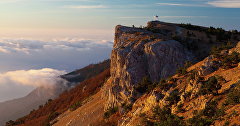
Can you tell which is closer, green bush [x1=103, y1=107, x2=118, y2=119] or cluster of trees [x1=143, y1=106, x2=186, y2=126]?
cluster of trees [x1=143, y1=106, x2=186, y2=126]

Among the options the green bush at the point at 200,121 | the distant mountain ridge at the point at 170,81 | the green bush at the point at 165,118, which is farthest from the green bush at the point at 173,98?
the green bush at the point at 200,121

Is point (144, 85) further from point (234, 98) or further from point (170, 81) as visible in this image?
point (234, 98)

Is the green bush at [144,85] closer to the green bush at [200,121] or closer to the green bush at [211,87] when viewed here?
the green bush at [211,87]

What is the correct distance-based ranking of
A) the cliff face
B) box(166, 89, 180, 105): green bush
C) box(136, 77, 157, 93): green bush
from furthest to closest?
the cliff face → box(136, 77, 157, 93): green bush → box(166, 89, 180, 105): green bush

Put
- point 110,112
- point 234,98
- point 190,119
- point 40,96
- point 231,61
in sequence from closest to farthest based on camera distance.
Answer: point 234,98
point 190,119
point 231,61
point 110,112
point 40,96

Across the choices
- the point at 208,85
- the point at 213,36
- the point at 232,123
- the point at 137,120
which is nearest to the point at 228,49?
the point at 208,85

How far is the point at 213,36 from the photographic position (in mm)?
52812

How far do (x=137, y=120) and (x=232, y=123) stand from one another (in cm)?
1056

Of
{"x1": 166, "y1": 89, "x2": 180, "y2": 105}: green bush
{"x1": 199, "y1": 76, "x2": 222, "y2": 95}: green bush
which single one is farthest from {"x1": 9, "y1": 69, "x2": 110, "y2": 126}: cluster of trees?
{"x1": 199, "y1": 76, "x2": 222, "y2": 95}: green bush

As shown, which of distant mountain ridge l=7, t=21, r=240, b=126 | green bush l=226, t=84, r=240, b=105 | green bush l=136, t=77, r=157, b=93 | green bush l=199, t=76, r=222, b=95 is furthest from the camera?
green bush l=136, t=77, r=157, b=93

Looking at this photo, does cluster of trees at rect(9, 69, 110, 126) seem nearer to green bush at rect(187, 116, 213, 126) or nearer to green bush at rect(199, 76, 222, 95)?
green bush at rect(199, 76, 222, 95)

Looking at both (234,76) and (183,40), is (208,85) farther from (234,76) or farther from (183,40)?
(183,40)

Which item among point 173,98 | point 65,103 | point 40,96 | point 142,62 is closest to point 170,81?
point 173,98

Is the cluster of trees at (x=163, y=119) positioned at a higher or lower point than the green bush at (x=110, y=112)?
higher
